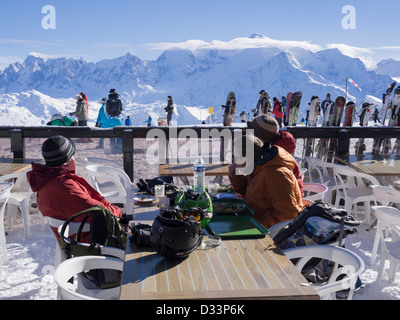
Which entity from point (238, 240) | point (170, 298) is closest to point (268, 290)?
point (170, 298)

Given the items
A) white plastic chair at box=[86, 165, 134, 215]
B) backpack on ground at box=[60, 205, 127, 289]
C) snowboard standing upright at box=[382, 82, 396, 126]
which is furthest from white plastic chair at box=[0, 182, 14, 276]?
snowboard standing upright at box=[382, 82, 396, 126]

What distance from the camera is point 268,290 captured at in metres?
1.59

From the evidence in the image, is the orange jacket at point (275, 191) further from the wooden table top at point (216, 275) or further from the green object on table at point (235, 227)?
the wooden table top at point (216, 275)

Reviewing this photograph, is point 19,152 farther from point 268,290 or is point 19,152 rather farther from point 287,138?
point 268,290

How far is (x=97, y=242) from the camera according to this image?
2248mm

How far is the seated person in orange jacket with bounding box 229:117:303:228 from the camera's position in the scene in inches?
102

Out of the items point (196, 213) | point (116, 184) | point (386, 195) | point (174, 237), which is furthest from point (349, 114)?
point (174, 237)

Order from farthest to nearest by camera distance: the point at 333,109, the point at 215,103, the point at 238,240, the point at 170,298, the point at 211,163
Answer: the point at 215,103, the point at 333,109, the point at 211,163, the point at 238,240, the point at 170,298

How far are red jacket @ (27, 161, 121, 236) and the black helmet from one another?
83 centimetres

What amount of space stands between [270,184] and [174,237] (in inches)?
39.5

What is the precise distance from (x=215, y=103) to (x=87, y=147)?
639 feet

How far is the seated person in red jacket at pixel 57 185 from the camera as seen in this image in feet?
8.25

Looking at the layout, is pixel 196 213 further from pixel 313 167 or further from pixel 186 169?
pixel 313 167

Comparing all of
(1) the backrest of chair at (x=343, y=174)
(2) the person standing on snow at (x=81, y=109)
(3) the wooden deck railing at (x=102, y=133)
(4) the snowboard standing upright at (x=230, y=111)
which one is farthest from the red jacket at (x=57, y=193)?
(2) the person standing on snow at (x=81, y=109)
